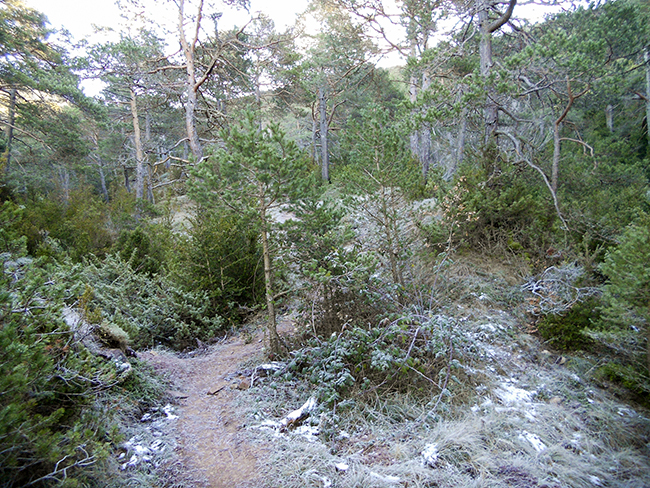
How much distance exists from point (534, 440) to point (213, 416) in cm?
281

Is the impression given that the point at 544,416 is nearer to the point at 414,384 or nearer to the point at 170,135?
the point at 414,384

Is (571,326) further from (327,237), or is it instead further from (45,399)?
(45,399)

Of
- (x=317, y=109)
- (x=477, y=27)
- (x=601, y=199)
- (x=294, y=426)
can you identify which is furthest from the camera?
(x=317, y=109)

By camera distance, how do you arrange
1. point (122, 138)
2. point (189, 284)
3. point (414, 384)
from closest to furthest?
1. point (414, 384)
2. point (189, 284)
3. point (122, 138)

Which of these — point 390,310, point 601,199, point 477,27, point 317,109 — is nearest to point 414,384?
point 390,310

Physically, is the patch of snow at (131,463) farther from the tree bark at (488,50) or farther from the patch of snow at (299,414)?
the tree bark at (488,50)

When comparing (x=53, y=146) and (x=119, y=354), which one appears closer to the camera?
(x=119, y=354)

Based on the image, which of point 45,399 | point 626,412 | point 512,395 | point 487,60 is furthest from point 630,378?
point 487,60

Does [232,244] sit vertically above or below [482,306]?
above

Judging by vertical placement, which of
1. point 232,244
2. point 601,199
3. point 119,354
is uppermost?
point 601,199

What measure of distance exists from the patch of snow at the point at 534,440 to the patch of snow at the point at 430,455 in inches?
31.4

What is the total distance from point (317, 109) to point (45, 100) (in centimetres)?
1237

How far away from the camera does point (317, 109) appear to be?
64.4 ft

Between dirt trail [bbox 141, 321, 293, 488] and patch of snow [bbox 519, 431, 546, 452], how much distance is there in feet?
A: 7.01
